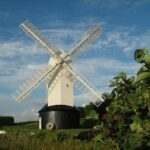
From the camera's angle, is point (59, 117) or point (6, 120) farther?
point (6, 120)

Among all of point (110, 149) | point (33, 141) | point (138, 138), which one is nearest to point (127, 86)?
point (110, 149)

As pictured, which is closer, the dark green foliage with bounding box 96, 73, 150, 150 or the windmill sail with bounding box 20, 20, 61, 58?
the dark green foliage with bounding box 96, 73, 150, 150

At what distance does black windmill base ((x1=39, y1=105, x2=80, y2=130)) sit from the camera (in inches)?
1770

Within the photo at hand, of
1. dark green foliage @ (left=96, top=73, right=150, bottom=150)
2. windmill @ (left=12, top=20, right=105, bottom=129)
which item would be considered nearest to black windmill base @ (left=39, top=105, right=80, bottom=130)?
windmill @ (left=12, top=20, right=105, bottom=129)

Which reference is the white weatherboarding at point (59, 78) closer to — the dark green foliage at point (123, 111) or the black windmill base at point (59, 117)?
the black windmill base at point (59, 117)

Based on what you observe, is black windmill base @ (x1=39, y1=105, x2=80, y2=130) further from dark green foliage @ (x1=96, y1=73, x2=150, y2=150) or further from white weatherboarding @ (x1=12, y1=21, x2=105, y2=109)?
dark green foliage @ (x1=96, y1=73, x2=150, y2=150)

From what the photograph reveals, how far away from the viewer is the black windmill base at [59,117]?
44969 mm

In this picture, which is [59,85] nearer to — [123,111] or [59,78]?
[59,78]

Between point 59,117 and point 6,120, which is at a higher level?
point 6,120

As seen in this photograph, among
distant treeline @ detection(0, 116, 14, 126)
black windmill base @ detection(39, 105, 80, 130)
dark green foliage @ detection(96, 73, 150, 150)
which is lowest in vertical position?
dark green foliage @ detection(96, 73, 150, 150)

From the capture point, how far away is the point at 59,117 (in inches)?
1786

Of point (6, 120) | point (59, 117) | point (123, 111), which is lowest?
point (123, 111)

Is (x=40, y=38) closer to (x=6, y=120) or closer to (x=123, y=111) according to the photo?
(x=6, y=120)

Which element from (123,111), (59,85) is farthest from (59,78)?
(123,111)
